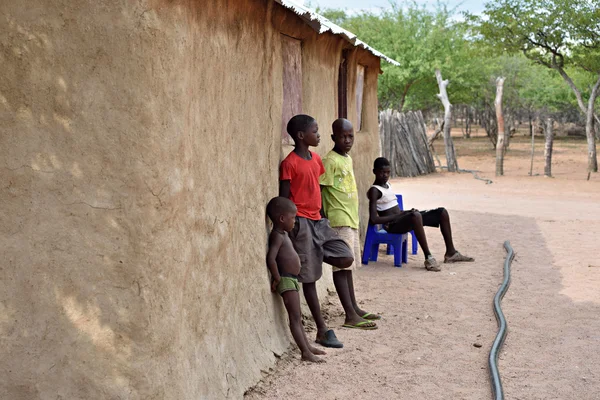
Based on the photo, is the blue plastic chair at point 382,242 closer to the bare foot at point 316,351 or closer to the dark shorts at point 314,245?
the dark shorts at point 314,245

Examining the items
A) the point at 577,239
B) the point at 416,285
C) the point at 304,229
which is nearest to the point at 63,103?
the point at 304,229

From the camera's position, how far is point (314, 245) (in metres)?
5.27

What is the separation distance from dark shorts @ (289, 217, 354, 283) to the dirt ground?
1.84 feet

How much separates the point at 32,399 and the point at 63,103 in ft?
4.19

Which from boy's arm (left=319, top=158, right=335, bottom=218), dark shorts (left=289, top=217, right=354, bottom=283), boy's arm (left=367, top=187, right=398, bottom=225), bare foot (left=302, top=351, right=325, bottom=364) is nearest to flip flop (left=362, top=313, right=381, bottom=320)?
dark shorts (left=289, top=217, right=354, bottom=283)

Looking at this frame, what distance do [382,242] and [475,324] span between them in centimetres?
242

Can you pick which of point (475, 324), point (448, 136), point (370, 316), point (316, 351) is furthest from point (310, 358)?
point (448, 136)

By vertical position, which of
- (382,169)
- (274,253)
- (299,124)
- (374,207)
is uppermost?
(299,124)

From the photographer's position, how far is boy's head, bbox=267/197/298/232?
4.90 meters

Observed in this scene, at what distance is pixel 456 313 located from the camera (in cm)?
638

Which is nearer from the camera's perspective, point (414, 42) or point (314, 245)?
point (314, 245)

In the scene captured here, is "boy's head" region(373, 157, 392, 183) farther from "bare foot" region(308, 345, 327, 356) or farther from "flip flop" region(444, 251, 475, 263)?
"bare foot" region(308, 345, 327, 356)

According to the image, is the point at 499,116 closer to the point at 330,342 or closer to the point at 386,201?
the point at 386,201

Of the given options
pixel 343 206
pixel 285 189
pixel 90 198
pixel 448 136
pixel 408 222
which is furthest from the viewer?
pixel 448 136
